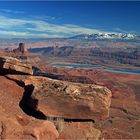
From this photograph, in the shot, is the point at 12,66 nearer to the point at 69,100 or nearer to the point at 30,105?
the point at 30,105

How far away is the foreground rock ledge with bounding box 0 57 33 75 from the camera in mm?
23062

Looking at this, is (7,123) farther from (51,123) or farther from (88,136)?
(88,136)

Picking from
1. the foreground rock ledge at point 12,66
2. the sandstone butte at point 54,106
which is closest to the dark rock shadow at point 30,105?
the sandstone butte at point 54,106


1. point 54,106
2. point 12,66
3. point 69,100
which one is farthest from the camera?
point 12,66

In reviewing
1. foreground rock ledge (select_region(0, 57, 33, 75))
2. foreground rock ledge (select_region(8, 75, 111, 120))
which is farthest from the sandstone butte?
foreground rock ledge (select_region(0, 57, 33, 75))

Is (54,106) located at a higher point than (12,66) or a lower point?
lower

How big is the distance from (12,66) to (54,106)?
190 inches

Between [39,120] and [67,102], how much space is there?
193 cm

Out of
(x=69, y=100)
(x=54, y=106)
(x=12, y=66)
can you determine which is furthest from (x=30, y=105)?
(x=12, y=66)

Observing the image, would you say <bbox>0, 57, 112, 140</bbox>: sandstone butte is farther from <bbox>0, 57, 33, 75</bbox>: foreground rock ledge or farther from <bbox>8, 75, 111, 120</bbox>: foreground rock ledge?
<bbox>0, 57, 33, 75</bbox>: foreground rock ledge

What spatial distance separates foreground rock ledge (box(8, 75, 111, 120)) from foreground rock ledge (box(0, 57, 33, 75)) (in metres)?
2.52

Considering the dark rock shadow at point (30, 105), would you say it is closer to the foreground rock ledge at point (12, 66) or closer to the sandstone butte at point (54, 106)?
the sandstone butte at point (54, 106)

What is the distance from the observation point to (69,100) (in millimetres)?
20156

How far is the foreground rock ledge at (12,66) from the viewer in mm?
23062
